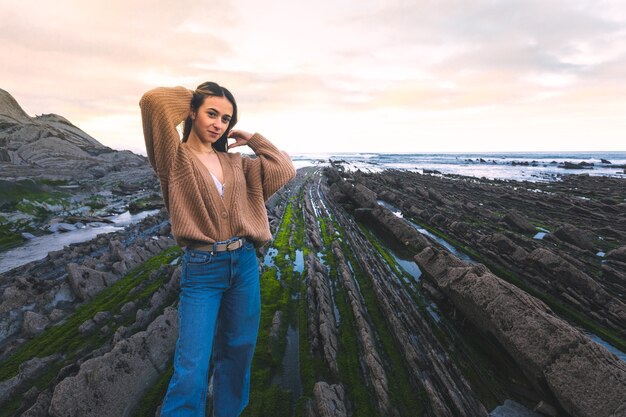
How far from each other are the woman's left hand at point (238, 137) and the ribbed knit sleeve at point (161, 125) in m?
0.66

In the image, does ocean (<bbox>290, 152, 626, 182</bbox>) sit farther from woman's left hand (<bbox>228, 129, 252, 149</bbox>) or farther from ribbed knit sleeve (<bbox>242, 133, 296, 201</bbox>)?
woman's left hand (<bbox>228, 129, 252, 149</bbox>)

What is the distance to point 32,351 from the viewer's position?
6289 millimetres

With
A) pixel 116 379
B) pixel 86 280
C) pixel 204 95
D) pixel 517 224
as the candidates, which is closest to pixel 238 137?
pixel 204 95

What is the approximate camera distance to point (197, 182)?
2.27 meters

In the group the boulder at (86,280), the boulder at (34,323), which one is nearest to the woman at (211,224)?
the boulder at (34,323)

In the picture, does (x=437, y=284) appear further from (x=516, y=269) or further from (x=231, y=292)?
(x=231, y=292)

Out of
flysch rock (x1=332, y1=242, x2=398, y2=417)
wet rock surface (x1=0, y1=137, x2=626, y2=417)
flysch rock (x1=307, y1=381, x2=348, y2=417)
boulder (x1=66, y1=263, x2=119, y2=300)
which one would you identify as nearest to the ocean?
wet rock surface (x1=0, y1=137, x2=626, y2=417)

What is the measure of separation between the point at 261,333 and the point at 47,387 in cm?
397

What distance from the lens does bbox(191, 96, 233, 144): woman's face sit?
2340 millimetres

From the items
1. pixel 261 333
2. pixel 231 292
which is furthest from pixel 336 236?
pixel 231 292

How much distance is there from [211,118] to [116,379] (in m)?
5.15

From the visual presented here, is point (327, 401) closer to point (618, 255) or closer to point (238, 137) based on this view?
point (238, 137)

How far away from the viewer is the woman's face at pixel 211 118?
2340 millimetres

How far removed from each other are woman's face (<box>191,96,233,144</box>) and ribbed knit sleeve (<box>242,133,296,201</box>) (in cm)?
43
